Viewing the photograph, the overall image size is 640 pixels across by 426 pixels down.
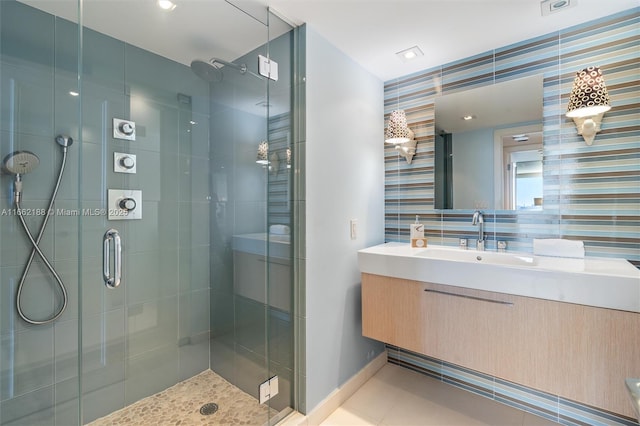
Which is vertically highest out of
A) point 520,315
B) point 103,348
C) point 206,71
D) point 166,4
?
point 166,4

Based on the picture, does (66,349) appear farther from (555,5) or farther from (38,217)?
(555,5)

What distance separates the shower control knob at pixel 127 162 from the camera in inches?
61.7

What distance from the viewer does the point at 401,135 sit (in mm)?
2186

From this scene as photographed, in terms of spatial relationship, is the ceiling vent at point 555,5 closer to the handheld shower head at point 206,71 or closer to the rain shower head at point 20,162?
the handheld shower head at point 206,71

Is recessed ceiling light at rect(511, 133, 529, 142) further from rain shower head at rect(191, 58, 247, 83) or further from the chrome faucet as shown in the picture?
rain shower head at rect(191, 58, 247, 83)

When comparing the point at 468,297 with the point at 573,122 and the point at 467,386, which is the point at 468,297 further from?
the point at 573,122

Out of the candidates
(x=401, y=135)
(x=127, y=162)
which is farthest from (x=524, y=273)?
(x=127, y=162)

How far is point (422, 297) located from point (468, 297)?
24cm

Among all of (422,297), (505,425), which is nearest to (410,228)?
(422,297)

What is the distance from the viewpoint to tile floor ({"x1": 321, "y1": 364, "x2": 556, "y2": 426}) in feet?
5.73

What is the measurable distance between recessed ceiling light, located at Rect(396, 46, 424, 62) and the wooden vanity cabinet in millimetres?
1480

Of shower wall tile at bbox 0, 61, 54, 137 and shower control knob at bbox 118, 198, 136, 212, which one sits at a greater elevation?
shower wall tile at bbox 0, 61, 54, 137

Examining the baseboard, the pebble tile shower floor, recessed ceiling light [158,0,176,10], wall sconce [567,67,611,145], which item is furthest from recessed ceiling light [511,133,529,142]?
the pebble tile shower floor

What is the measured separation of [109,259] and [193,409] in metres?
0.98
